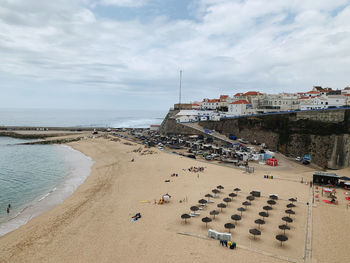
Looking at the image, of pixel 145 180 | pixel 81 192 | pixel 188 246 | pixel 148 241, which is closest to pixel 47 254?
pixel 148 241

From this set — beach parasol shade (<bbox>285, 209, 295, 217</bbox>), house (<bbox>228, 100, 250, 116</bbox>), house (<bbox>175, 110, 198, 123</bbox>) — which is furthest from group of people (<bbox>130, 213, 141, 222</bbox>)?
house (<bbox>228, 100, 250, 116</bbox>)

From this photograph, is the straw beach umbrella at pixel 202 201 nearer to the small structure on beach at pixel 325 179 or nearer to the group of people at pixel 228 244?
the group of people at pixel 228 244

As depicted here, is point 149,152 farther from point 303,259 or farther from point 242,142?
point 303,259

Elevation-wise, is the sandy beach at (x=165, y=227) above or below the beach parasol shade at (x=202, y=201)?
below

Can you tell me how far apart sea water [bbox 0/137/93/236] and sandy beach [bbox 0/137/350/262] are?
161 cm

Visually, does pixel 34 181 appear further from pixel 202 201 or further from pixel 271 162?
pixel 271 162

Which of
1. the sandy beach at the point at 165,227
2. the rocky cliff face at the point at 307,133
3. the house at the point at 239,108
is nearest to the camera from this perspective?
the sandy beach at the point at 165,227

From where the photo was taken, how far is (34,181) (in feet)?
84.7

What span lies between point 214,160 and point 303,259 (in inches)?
912

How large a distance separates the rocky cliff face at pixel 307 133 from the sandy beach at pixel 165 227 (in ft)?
40.8

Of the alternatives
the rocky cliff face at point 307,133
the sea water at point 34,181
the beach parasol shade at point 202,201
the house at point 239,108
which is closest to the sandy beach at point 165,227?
the beach parasol shade at point 202,201

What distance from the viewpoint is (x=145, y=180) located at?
979 inches

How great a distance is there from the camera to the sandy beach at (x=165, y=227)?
11.5 m

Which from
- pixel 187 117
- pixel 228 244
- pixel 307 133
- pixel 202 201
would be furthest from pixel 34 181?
pixel 187 117
